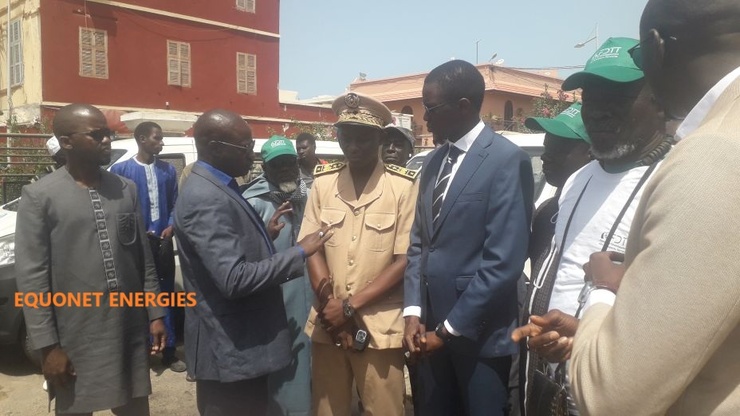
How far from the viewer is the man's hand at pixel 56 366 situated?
2.69m

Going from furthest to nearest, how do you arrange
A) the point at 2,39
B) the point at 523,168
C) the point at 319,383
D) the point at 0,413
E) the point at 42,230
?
the point at 2,39, the point at 0,413, the point at 319,383, the point at 42,230, the point at 523,168

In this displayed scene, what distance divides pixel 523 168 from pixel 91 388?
2.34 meters

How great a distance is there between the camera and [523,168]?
252cm

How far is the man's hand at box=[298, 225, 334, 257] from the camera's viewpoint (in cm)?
276

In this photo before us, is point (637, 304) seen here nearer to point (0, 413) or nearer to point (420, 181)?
point (420, 181)

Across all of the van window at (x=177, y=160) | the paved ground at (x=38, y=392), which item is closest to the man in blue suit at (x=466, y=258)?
the paved ground at (x=38, y=392)

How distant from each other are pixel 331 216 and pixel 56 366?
151 centimetres

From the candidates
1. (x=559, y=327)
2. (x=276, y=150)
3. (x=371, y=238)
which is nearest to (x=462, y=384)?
(x=371, y=238)

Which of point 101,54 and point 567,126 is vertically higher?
point 101,54

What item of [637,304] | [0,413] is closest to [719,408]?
[637,304]

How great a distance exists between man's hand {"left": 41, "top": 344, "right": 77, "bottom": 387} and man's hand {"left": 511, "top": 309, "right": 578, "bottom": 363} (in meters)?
2.24

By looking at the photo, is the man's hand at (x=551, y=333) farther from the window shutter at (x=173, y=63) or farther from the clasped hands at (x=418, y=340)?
the window shutter at (x=173, y=63)

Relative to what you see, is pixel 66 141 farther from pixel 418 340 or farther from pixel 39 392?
pixel 39 392

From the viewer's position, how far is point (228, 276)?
8.15 ft
